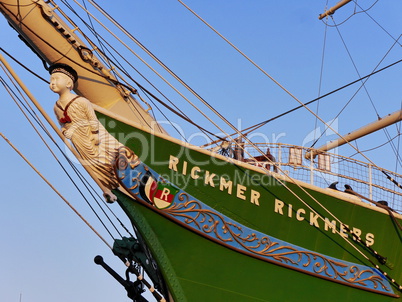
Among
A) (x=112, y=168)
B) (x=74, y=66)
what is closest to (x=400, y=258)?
(x=112, y=168)

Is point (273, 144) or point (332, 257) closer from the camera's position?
point (332, 257)

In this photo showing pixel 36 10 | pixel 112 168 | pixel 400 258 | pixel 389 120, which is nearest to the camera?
pixel 112 168

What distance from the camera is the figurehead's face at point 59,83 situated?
8.03 meters

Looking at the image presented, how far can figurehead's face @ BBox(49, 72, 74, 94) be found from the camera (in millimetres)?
8031

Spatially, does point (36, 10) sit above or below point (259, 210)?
above

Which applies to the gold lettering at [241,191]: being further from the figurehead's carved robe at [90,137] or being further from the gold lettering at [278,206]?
the figurehead's carved robe at [90,137]

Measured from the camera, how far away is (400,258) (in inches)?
405

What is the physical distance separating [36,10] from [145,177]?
2.68 metres

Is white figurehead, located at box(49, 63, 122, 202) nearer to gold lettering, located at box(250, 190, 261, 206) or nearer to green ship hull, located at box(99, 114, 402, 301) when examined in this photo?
green ship hull, located at box(99, 114, 402, 301)

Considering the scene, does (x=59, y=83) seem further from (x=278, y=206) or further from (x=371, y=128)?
(x=371, y=128)

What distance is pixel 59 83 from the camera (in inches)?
316

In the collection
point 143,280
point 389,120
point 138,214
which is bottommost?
point 143,280

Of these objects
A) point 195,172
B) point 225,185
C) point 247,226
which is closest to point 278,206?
point 247,226

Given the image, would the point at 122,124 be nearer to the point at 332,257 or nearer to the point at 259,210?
the point at 259,210
